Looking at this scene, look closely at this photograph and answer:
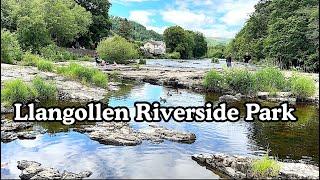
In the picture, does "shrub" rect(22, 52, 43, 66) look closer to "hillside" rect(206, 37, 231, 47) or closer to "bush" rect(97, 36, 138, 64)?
"bush" rect(97, 36, 138, 64)

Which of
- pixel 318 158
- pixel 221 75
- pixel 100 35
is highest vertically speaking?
pixel 100 35

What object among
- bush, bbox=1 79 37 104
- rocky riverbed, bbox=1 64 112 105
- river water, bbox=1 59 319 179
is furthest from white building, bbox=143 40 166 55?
river water, bbox=1 59 319 179

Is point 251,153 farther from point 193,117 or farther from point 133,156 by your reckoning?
point 193,117

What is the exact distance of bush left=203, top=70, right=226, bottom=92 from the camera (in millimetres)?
30531

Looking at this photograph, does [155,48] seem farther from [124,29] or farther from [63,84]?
[63,84]

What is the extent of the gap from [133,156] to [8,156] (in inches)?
139

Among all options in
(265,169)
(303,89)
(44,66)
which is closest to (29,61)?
(44,66)

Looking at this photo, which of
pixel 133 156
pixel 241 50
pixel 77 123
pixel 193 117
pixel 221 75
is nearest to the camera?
pixel 133 156

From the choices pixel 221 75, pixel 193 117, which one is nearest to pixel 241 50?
pixel 221 75

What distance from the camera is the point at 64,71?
89.6 feet

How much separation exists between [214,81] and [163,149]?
1764 centimetres

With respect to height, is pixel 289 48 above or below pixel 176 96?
above

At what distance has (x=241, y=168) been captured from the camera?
11820 millimetres

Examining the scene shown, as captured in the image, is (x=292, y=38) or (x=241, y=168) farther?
(x=292, y=38)
